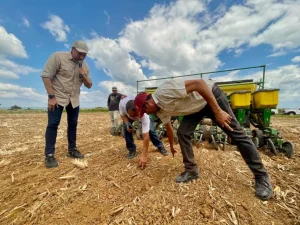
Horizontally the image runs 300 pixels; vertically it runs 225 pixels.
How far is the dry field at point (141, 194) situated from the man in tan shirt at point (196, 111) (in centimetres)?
23

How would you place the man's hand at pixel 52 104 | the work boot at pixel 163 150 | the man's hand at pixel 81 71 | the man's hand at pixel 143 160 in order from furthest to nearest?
the work boot at pixel 163 150 → the man's hand at pixel 81 71 → the man's hand at pixel 52 104 → the man's hand at pixel 143 160

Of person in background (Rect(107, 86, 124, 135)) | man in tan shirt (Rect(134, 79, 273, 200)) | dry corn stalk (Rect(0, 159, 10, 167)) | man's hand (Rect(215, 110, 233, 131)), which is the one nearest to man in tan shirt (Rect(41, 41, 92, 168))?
dry corn stalk (Rect(0, 159, 10, 167))

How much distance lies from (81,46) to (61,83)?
80 cm

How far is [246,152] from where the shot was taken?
2.47m

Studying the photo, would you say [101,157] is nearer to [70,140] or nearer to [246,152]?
[70,140]

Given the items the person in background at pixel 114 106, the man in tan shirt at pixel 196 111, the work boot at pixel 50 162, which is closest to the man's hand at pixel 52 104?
the work boot at pixel 50 162

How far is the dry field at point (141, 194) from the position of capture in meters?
1.99

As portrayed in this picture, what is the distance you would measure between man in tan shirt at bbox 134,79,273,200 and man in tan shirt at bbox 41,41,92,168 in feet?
5.78

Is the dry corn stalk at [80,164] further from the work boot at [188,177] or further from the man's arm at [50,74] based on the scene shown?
the work boot at [188,177]

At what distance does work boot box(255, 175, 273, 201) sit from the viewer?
231 cm

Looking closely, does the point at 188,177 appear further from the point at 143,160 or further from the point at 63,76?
the point at 63,76

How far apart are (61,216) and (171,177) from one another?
1.53 metres

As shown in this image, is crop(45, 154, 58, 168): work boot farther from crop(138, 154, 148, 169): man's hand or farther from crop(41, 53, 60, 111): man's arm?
crop(138, 154, 148, 169): man's hand

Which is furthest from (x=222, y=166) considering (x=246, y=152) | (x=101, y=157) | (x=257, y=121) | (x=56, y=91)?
(x=56, y=91)
